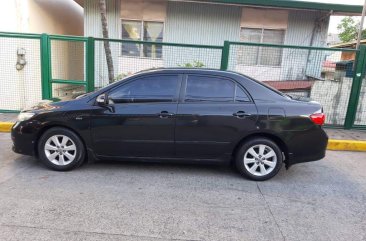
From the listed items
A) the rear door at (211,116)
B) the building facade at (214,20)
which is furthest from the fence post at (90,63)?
the building facade at (214,20)

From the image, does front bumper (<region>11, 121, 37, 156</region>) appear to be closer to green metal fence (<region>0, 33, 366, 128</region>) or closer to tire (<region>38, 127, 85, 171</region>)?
tire (<region>38, 127, 85, 171</region>)

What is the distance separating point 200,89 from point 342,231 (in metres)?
2.52

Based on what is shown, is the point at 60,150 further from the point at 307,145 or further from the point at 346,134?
the point at 346,134

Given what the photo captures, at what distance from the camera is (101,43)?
754cm

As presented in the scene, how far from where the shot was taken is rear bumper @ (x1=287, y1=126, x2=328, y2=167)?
4.50 meters

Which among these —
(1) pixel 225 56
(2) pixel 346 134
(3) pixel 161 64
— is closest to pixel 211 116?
(1) pixel 225 56

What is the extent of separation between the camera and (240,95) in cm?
454

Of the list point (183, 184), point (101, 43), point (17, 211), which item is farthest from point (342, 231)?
point (101, 43)

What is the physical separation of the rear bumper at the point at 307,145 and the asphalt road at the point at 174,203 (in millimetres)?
395

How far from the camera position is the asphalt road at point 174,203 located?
312cm

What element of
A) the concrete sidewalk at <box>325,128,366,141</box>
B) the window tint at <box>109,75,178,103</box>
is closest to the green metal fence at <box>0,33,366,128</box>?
the concrete sidewalk at <box>325,128,366,141</box>

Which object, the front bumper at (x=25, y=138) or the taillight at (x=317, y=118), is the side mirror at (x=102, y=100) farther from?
the taillight at (x=317, y=118)

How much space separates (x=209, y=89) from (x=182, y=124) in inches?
25.8

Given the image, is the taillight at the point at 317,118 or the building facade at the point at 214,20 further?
the building facade at the point at 214,20
